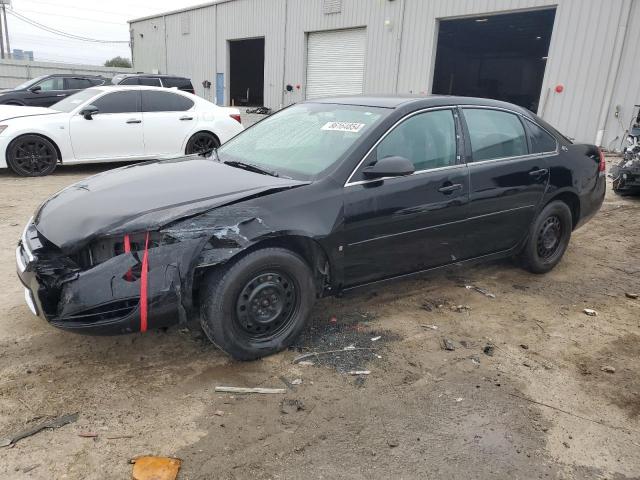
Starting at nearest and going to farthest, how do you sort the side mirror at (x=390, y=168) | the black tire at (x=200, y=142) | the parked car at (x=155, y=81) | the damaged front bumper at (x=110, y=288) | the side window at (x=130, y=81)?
the damaged front bumper at (x=110, y=288)
the side mirror at (x=390, y=168)
the black tire at (x=200, y=142)
the side window at (x=130, y=81)
the parked car at (x=155, y=81)

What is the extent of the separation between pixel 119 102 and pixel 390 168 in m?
7.00

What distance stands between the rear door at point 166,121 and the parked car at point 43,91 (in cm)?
579

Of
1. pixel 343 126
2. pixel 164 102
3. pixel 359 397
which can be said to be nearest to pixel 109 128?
pixel 164 102

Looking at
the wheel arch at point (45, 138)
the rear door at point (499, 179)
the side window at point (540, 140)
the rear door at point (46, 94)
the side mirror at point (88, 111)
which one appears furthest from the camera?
the rear door at point (46, 94)

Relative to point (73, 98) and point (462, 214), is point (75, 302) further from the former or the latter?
point (73, 98)

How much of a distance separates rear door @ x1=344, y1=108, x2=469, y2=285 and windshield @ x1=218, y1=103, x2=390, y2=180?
0.81 ft

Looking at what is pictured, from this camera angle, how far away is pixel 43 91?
13555 mm

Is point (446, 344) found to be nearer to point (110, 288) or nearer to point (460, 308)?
point (460, 308)

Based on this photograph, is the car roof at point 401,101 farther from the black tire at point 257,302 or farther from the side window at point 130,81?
the side window at point 130,81

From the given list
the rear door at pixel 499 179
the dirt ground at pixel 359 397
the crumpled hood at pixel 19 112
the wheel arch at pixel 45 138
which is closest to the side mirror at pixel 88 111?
the crumpled hood at pixel 19 112

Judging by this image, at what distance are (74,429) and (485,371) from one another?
2.43m

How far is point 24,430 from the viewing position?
102 inches

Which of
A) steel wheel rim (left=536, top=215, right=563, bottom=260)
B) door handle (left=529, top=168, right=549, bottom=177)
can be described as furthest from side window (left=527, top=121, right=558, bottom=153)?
steel wheel rim (left=536, top=215, right=563, bottom=260)

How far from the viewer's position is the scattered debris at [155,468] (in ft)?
7.64
